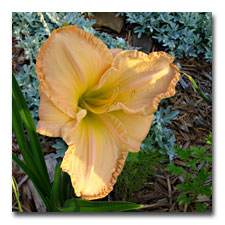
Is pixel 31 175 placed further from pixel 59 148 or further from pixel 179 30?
pixel 179 30

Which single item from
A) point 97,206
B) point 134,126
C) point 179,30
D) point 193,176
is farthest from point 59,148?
point 179,30

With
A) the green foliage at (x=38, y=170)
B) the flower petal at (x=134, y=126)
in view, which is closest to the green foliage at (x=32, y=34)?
the green foliage at (x=38, y=170)

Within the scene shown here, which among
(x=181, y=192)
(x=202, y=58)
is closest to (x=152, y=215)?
(x=181, y=192)

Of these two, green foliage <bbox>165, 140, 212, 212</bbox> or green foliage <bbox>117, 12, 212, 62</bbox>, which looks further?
green foliage <bbox>117, 12, 212, 62</bbox>

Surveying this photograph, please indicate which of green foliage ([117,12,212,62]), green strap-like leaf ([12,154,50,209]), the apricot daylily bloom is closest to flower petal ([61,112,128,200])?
the apricot daylily bloom

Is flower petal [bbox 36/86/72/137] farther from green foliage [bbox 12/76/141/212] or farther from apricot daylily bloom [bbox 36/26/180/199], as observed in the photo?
green foliage [bbox 12/76/141/212]

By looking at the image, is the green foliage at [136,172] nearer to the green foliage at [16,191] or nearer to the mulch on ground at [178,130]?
the mulch on ground at [178,130]
